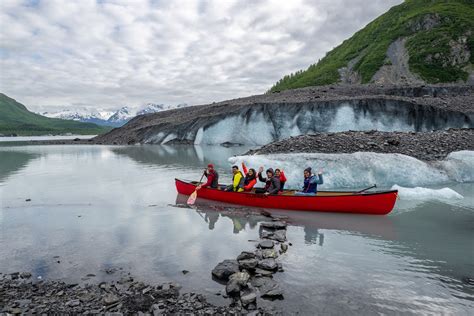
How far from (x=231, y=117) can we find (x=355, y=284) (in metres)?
49.7

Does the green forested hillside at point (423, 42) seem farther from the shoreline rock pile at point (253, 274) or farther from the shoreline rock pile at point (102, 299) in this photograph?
the shoreline rock pile at point (102, 299)

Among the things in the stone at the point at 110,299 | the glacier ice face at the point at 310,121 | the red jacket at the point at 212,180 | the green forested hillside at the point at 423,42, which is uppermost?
the green forested hillside at the point at 423,42

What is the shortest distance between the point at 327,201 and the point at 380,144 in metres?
12.4

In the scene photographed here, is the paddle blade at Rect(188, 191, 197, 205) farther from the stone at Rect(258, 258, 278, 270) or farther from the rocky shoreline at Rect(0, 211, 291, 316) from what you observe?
the stone at Rect(258, 258, 278, 270)

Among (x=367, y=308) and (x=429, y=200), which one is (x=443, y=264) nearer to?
(x=367, y=308)

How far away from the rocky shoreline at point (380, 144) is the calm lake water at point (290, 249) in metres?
6.95

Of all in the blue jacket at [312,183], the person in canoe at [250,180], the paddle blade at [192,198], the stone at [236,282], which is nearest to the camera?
the stone at [236,282]

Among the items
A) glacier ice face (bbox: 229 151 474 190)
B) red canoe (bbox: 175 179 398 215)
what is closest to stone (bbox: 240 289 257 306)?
red canoe (bbox: 175 179 398 215)

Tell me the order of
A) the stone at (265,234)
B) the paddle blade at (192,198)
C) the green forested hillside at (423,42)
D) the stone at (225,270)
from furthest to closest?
the green forested hillside at (423,42) → the paddle blade at (192,198) → the stone at (265,234) → the stone at (225,270)

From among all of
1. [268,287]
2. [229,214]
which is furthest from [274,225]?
[268,287]

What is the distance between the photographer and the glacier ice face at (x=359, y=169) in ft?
65.8

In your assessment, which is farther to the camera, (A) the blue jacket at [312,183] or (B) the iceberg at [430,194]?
(B) the iceberg at [430,194]

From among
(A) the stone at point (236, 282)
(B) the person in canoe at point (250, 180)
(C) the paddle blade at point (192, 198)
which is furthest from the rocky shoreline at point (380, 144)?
(A) the stone at point (236, 282)

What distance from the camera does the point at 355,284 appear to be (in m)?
7.76
